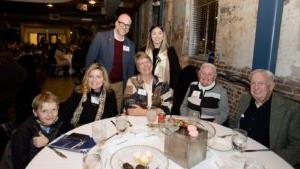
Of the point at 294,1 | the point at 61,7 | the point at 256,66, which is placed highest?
the point at 61,7

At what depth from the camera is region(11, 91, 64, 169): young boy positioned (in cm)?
186

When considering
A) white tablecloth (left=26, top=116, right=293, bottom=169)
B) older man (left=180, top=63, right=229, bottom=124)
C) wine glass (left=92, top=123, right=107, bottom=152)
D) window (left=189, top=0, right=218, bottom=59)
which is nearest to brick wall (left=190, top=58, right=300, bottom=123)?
older man (left=180, top=63, right=229, bottom=124)

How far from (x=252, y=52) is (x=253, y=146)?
170 centimetres

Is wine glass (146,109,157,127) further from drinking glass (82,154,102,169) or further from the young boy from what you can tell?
drinking glass (82,154,102,169)

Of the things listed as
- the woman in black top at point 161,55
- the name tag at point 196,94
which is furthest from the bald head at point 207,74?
the woman in black top at point 161,55

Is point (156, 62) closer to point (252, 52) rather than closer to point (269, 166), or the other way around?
point (252, 52)

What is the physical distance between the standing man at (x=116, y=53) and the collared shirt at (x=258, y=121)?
5.51 feet

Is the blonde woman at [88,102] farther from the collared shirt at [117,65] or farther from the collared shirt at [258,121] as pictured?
the collared shirt at [258,121]

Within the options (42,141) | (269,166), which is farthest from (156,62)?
(269,166)

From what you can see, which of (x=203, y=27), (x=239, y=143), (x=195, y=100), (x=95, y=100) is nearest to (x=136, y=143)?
(x=239, y=143)

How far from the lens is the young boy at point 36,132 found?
1855 mm

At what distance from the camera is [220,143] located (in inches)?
69.7

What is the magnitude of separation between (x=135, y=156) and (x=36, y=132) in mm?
934

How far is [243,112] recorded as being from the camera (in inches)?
98.3
